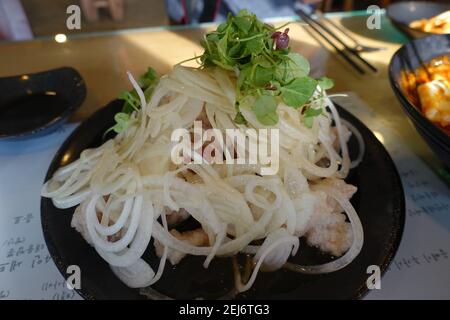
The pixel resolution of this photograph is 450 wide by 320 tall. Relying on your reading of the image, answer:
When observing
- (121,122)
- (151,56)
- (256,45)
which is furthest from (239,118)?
(151,56)

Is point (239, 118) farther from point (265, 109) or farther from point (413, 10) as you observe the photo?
point (413, 10)

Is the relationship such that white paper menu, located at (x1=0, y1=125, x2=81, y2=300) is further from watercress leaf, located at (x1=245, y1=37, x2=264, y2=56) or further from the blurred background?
the blurred background

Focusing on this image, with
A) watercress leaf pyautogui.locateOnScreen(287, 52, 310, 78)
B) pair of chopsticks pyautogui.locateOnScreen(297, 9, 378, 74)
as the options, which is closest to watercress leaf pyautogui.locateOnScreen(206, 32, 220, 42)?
watercress leaf pyautogui.locateOnScreen(287, 52, 310, 78)

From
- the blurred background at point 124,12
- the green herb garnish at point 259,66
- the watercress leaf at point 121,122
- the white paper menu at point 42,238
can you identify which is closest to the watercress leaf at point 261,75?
the green herb garnish at point 259,66

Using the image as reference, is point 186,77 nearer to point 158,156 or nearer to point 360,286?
point 158,156

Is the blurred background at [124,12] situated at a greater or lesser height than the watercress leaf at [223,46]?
lesser

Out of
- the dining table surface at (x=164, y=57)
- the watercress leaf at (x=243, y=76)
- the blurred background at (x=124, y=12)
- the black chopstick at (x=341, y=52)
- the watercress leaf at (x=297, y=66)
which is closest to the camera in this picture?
the watercress leaf at (x=243, y=76)

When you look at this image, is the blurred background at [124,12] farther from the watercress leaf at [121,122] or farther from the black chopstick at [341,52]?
the watercress leaf at [121,122]
